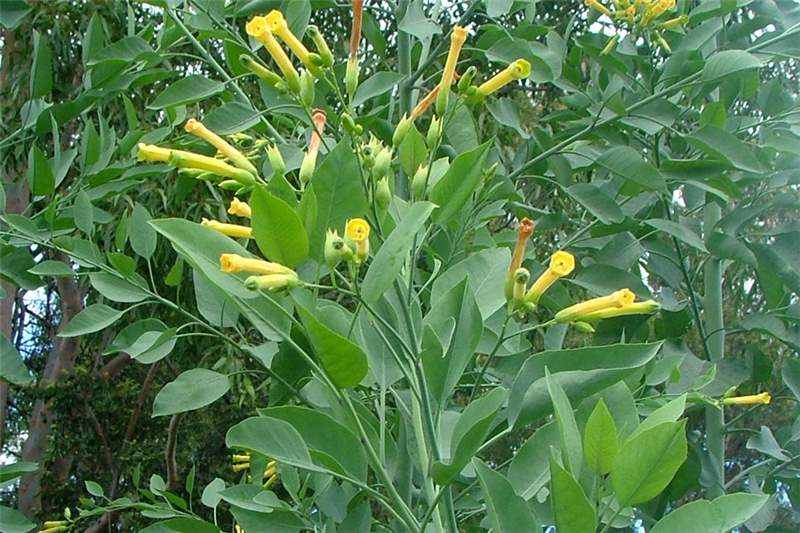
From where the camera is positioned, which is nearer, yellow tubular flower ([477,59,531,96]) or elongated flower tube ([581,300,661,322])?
elongated flower tube ([581,300,661,322])

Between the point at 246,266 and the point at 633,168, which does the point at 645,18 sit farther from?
the point at 246,266

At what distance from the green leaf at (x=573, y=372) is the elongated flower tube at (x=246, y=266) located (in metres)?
0.19

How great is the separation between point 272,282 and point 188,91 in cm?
51

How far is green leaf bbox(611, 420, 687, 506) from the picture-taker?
0.57 m

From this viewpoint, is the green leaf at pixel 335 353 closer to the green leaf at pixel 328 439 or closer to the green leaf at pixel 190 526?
the green leaf at pixel 328 439

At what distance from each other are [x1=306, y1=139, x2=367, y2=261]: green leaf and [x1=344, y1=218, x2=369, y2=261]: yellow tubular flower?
0.04ft

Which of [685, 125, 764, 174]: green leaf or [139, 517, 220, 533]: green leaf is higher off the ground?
[685, 125, 764, 174]: green leaf

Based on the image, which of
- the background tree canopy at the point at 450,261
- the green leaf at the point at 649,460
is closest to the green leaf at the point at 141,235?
the background tree canopy at the point at 450,261

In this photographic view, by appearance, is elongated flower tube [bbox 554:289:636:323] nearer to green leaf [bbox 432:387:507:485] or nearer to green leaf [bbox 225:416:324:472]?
green leaf [bbox 432:387:507:485]

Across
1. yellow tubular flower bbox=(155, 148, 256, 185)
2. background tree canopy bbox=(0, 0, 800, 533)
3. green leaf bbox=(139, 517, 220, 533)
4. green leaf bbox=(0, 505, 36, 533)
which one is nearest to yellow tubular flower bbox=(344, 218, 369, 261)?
background tree canopy bbox=(0, 0, 800, 533)

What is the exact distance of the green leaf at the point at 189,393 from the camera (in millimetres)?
881

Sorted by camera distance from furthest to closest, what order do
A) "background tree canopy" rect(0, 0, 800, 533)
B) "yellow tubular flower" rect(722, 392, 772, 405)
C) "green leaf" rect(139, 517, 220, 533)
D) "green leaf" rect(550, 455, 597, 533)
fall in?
"yellow tubular flower" rect(722, 392, 772, 405)
"green leaf" rect(139, 517, 220, 533)
"background tree canopy" rect(0, 0, 800, 533)
"green leaf" rect(550, 455, 597, 533)

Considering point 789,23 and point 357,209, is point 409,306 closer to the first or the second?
point 357,209

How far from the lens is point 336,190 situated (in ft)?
2.30
